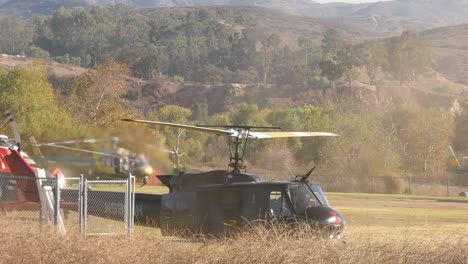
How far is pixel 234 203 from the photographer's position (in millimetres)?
24688

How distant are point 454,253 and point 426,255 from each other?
0.83 m

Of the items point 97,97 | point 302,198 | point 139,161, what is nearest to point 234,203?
point 302,198

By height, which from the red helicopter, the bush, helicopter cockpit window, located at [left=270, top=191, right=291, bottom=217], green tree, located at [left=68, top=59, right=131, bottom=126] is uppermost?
helicopter cockpit window, located at [left=270, top=191, right=291, bottom=217]

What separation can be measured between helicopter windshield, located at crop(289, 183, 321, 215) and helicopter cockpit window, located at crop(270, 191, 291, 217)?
0.77 feet

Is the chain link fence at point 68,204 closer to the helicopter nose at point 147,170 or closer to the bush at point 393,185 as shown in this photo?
the helicopter nose at point 147,170

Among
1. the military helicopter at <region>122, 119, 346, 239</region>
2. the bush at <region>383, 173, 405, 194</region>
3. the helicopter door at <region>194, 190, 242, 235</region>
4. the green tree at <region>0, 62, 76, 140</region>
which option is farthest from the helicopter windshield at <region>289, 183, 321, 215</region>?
the bush at <region>383, 173, 405, 194</region>

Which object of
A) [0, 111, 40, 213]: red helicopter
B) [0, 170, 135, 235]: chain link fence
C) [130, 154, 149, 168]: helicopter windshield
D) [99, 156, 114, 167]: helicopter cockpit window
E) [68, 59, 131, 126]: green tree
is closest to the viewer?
[0, 170, 135, 235]: chain link fence

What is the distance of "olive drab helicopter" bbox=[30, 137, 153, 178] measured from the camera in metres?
32.7

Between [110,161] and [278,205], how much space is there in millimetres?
11837

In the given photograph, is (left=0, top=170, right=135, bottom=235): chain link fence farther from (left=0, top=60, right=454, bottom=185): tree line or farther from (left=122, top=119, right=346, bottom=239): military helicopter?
(left=0, top=60, right=454, bottom=185): tree line

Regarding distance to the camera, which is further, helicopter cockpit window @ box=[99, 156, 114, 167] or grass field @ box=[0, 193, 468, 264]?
helicopter cockpit window @ box=[99, 156, 114, 167]

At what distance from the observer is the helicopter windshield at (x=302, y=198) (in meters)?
23.8

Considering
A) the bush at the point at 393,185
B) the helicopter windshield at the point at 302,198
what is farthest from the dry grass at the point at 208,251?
the bush at the point at 393,185

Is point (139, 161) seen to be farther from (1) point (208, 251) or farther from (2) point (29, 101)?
(2) point (29, 101)
